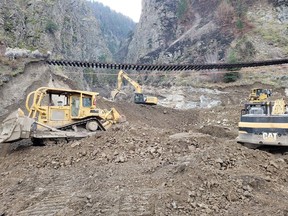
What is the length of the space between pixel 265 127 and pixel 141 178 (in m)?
4.04

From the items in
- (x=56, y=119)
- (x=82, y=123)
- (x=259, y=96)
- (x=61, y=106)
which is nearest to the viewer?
(x=56, y=119)

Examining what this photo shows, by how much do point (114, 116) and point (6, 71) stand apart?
7.96 m

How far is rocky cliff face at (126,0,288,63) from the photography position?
37281 mm

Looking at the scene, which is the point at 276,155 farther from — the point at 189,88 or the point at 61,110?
the point at 189,88

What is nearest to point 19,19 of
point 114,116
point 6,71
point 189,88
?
point 6,71

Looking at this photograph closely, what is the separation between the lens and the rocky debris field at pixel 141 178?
225 inches

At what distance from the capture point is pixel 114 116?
46.4 feet

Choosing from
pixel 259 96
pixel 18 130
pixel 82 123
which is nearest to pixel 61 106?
pixel 82 123

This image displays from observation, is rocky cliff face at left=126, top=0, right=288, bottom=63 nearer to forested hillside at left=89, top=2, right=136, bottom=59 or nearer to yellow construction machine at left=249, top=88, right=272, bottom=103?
→ yellow construction machine at left=249, top=88, right=272, bottom=103

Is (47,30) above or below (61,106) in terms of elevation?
above

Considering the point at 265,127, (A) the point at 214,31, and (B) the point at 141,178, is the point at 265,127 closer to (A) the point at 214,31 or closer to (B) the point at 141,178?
(B) the point at 141,178

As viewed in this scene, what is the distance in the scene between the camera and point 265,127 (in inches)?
364

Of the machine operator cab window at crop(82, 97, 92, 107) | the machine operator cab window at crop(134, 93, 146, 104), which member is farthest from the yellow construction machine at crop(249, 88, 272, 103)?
the machine operator cab window at crop(82, 97, 92, 107)

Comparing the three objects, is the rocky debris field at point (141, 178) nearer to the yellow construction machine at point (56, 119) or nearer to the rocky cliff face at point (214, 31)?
the yellow construction machine at point (56, 119)
